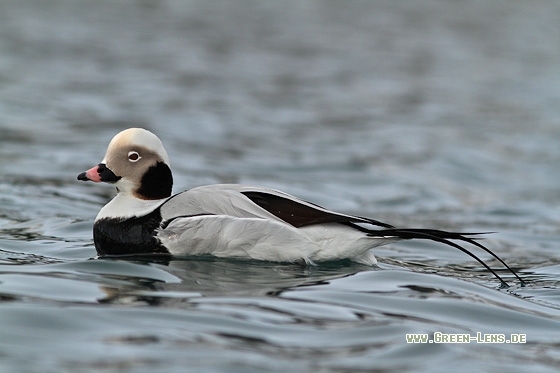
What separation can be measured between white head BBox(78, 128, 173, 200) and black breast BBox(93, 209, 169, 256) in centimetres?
25

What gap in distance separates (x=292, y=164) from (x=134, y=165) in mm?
7393

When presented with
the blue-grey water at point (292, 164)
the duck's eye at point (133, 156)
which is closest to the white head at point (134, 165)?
the duck's eye at point (133, 156)

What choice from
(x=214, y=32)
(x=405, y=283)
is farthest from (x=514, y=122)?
(x=405, y=283)

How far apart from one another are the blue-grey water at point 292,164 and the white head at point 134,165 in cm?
60

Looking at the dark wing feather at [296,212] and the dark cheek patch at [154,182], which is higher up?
the dark cheek patch at [154,182]

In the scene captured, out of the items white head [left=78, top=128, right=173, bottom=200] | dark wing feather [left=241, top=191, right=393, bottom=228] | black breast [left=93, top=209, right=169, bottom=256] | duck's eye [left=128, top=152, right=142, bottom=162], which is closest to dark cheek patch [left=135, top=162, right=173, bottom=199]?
white head [left=78, top=128, right=173, bottom=200]

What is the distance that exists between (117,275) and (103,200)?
444 cm

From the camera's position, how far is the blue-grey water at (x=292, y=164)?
482 centimetres

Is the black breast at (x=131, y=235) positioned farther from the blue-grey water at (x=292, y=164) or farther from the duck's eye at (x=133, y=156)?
the duck's eye at (x=133, y=156)

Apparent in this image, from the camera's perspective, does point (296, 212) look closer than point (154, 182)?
Yes

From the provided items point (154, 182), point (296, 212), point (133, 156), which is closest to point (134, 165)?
point (133, 156)

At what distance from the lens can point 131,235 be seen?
21.0ft

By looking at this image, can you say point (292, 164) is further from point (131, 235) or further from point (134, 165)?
point (131, 235)

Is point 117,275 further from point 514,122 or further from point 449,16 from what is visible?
point 449,16
